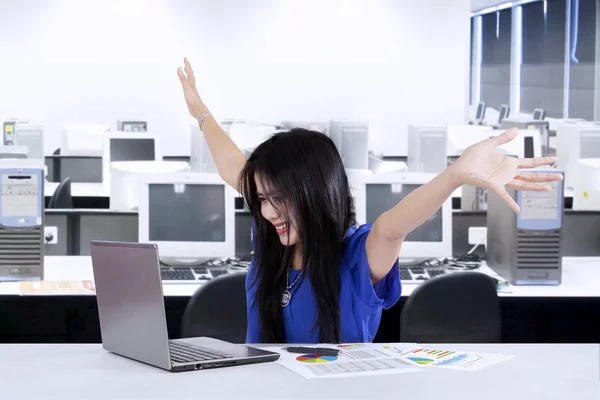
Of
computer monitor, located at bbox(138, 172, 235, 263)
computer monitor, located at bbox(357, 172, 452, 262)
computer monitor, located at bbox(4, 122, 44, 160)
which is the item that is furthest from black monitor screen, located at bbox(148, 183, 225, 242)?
computer monitor, located at bbox(4, 122, 44, 160)

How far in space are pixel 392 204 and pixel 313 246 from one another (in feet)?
7.34

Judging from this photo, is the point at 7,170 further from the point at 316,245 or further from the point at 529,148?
the point at 529,148

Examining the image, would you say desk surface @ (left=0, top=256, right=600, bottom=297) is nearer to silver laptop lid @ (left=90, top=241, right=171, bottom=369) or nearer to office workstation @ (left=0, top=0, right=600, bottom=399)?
office workstation @ (left=0, top=0, right=600, bottom=399)

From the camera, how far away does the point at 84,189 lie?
6945 mm

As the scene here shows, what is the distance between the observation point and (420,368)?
1.68 meters

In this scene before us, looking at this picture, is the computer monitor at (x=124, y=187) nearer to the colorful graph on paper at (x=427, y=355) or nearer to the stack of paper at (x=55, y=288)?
the stack of paper at (x=55, y=288)

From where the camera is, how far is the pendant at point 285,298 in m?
2.00

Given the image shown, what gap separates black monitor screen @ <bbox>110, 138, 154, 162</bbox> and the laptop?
486cm

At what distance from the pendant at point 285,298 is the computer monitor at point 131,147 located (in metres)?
4.74

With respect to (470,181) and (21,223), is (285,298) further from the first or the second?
(21,223)

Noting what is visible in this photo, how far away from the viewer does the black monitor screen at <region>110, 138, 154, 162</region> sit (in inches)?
260

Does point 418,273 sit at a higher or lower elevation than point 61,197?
lower

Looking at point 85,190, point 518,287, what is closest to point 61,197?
point 85,190

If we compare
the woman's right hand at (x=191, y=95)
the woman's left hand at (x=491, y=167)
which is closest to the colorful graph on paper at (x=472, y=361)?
the woman's left hand at (x=491, y=167)
